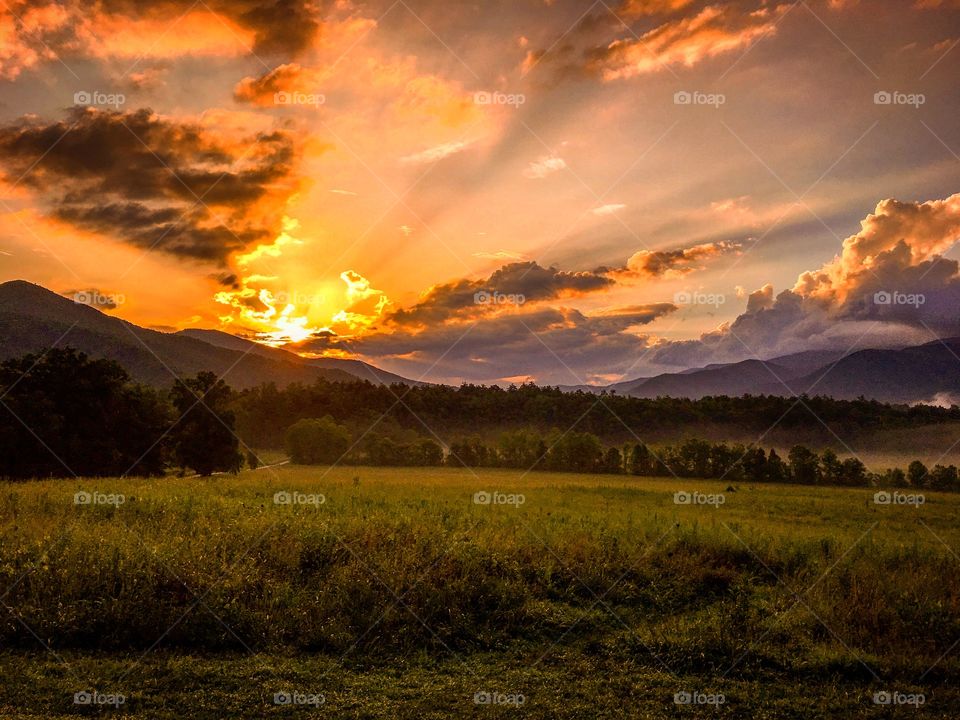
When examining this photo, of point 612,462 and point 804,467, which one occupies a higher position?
point 804,467

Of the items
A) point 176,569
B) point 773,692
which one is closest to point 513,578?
point 773,692

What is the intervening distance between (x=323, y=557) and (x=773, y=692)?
29.5 feet

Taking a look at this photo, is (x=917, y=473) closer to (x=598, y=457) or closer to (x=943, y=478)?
(x=943, y=478)

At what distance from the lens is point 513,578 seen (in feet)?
44.2

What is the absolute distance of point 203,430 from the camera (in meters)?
47.2

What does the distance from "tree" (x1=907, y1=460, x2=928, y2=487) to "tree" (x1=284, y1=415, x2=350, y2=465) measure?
55.4m

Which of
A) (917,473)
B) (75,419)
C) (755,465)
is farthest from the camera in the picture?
(755,465)

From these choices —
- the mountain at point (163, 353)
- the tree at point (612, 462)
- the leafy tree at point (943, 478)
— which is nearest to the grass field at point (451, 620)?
the leafy tree at point (943, 478)

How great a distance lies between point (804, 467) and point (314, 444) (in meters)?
48.5

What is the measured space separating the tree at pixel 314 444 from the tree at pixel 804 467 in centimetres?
4435

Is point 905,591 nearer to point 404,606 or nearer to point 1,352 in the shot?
point 404,606

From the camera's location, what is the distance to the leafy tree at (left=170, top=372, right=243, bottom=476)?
46750 millimetres

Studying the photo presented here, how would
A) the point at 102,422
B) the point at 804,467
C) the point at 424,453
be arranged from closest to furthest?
1. the point at 102,422
2. the point at 804,467
3. the point at 424,453

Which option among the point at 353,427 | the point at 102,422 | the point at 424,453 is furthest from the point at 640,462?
the point at 102,422
